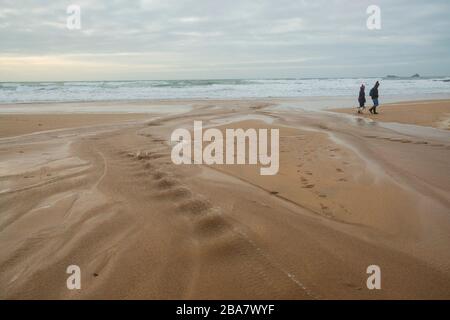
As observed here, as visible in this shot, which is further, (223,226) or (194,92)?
(194,92)

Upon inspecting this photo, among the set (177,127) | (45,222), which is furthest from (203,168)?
(177,127)

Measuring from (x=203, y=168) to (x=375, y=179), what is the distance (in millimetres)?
2742

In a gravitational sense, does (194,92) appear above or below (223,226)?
above

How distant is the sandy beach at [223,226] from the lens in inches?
99.7

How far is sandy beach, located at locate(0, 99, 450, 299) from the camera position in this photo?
253 cm

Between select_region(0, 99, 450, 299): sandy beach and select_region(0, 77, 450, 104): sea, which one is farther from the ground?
select_region(0, 77, 450, 104): sea

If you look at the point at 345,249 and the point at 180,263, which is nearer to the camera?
the point at 180,263

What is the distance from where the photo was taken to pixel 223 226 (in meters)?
3.37

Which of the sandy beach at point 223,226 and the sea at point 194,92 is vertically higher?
the sea at point 194,92

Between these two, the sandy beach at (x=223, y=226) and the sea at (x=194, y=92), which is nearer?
the sandy beach at (x=223, y=226)
